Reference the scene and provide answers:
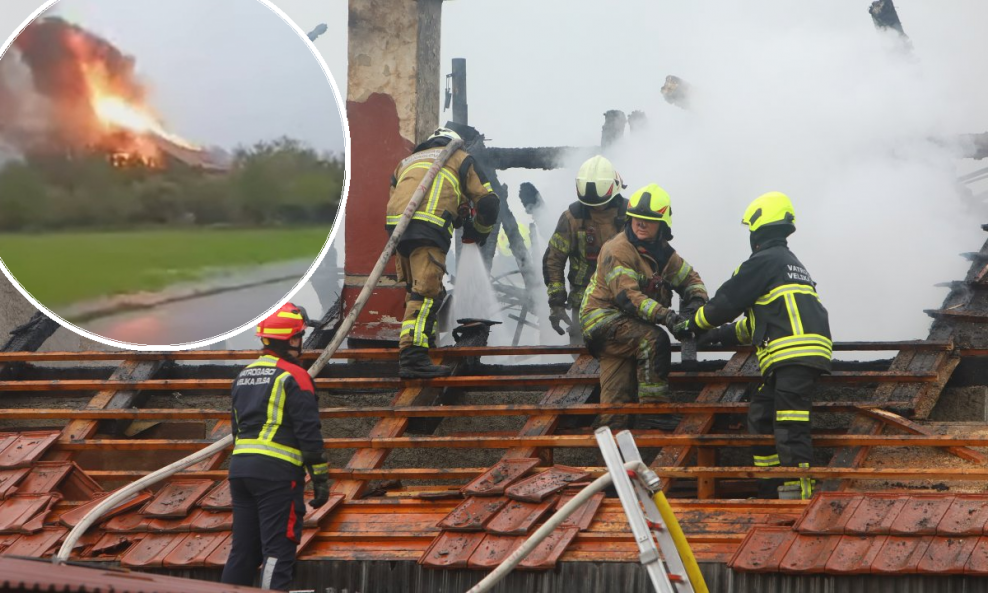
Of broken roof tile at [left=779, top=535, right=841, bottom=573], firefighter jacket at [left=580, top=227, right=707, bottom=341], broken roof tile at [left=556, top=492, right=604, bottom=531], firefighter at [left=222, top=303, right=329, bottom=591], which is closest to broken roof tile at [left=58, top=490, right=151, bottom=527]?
firefighter at [left=222, top=303, right=329, bottom=591]

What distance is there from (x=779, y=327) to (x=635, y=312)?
1.08 metres

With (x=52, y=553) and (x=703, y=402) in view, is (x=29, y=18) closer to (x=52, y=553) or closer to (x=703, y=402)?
(x=52, y=553)

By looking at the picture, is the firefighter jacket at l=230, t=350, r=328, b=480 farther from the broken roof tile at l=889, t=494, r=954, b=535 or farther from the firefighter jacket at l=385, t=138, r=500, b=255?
the broken roof tile at l=889, t=494, r=954, b=535

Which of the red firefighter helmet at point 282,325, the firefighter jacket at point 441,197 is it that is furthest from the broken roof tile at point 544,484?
the firefighter jacket at point 441,197

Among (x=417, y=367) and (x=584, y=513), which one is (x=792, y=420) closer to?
(x=584, y=513)

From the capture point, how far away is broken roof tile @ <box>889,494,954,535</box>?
5.30m

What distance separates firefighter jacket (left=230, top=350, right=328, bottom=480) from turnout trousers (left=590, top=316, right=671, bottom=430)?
2.25 m

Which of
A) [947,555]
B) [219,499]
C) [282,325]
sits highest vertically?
[282,325]

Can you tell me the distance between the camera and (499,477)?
639 centimetres

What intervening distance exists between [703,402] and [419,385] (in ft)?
5.98

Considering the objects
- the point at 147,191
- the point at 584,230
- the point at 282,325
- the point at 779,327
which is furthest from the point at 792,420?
the point at 147,191

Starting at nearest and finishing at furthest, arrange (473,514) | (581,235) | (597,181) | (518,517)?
(518,517), (473,514), (597,181), (581,235)

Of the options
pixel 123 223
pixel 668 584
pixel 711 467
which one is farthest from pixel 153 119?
pixel 711 467

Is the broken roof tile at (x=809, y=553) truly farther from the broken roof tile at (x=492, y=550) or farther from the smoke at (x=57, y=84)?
the smoke at (x=57, y=84)
